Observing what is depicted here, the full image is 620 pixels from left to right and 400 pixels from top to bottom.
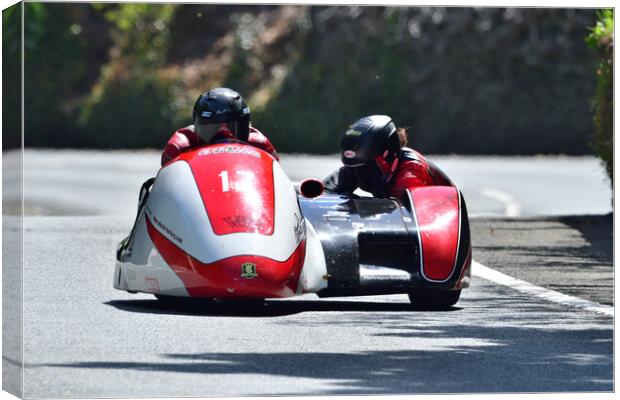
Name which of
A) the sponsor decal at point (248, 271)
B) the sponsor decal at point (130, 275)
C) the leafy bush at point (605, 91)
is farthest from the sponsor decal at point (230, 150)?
the leafy bush at point (605, 91)

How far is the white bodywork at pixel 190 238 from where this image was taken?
39.0 feet

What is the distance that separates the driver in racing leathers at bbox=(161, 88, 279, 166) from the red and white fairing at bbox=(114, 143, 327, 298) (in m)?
0.30

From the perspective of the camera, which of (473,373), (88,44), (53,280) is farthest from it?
(88,44)

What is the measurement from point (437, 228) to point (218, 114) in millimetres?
1745

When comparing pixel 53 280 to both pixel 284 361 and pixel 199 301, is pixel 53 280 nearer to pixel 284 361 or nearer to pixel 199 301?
pixel 199 301

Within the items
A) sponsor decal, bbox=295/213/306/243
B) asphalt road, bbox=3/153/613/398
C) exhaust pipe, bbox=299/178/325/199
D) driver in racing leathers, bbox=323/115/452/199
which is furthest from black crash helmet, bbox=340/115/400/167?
asphalt road, bbox=3/153/613/398

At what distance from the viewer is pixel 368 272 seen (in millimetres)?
12547

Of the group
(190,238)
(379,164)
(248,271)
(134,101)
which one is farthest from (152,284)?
(134,101)

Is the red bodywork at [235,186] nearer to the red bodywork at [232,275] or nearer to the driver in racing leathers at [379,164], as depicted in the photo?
the red bodywork at [232,275]

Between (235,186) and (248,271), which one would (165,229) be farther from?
(248,271)

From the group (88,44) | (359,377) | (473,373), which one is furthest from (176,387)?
(88,44)

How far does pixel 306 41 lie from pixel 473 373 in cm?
3416

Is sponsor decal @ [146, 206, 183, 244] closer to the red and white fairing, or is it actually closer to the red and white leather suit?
the red and white fairing

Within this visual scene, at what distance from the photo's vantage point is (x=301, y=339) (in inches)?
441
